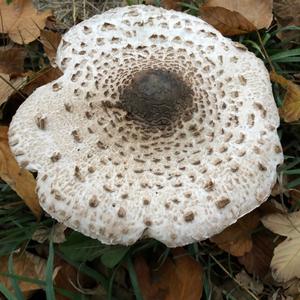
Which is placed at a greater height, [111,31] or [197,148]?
[111,31]

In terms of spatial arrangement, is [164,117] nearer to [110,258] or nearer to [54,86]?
[54,86]

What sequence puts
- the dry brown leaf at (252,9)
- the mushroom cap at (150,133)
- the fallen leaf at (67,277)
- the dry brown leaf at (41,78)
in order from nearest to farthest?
the mushroom cap at (150,133) → the fallen leaf at (67,277) → the dry brown leaf at (41,78) → the dry brown leaf at (252,9)

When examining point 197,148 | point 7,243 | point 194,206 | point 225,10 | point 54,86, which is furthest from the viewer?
point 225,10

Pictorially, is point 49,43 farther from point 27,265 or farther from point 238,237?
point 238,237

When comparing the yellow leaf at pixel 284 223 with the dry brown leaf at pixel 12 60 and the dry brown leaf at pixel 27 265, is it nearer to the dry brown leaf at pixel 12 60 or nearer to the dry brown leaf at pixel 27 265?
the dry brown leaf at pixel 27 265

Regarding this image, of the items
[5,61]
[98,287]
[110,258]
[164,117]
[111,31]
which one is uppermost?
[111,31]

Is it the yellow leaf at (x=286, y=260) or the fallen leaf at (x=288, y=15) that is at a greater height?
the fallen leaf at (x=288, y=15)

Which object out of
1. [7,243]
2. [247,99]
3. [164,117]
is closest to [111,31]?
[164,117]

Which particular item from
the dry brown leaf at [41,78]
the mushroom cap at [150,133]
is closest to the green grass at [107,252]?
the mushroom cap at [150,133]
